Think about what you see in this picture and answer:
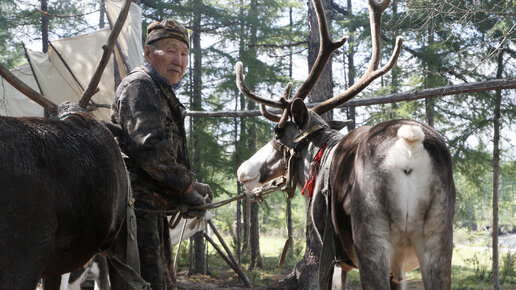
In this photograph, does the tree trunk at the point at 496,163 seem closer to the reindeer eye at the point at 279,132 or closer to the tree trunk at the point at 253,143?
the tree trunk at the point at 253,143

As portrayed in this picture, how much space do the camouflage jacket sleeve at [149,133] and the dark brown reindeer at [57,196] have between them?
1.04 ft

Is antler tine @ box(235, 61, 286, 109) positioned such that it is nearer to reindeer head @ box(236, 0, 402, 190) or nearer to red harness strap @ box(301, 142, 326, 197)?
reindeer head @ box(236, 0, 402, 190)

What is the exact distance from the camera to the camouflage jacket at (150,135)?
Result: 313 cm

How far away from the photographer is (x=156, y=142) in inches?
123

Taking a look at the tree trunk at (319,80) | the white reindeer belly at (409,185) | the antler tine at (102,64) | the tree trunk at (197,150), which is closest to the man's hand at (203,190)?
the antler tine at (102,64)

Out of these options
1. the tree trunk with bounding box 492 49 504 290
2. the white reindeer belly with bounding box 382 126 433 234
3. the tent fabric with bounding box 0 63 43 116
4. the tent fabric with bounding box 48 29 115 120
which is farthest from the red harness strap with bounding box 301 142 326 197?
the tent fabric with bounding box 0 63 43 116

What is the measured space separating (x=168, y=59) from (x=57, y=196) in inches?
63.3

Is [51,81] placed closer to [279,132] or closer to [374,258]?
[279,132]

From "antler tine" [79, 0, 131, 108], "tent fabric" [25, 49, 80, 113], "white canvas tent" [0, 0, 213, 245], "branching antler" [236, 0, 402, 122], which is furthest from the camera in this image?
"tent fabric" [25, 49, 80, 113]

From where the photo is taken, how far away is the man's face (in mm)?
3529

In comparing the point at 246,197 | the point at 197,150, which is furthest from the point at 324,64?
the point at 197,150

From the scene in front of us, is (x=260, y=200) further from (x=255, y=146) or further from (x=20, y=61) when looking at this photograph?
(x=20, y=61)

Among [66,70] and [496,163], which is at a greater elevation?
[66,70]

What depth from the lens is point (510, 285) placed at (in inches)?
437
